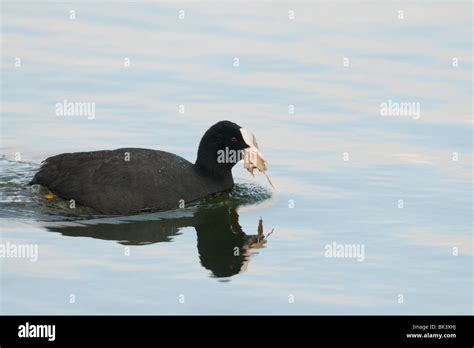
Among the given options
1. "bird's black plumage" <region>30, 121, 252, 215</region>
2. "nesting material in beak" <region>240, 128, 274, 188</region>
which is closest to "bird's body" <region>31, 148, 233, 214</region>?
"bird's black plumage" <region>30, 121, 252, 215</region>

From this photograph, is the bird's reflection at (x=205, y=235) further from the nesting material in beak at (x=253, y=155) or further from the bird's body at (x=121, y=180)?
the nesting material in beak at (x=253, y=155)

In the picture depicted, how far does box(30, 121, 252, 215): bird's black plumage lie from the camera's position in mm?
15000

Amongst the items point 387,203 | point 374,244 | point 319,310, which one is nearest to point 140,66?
point 387,203

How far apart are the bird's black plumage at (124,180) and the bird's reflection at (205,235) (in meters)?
0.43

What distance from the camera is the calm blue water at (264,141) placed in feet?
40.4

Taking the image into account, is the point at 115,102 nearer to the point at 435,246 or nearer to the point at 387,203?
Answer: the point at 387,203

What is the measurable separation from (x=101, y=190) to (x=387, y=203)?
4.14 metres

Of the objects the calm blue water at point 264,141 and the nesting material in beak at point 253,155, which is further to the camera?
the nesting material in beak at point 253,155


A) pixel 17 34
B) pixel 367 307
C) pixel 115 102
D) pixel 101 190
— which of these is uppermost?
pixel 17 34

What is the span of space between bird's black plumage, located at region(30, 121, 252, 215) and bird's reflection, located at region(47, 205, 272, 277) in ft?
1.42

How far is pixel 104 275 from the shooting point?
12.3m

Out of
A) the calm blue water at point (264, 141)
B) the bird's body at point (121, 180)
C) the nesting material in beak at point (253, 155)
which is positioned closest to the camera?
the calm blue water at point (264, 141)

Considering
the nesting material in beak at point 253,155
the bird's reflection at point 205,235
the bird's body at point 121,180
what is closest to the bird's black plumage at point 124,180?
the bird's body at point 121,180

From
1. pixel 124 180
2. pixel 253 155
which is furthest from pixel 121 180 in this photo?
pixel 253 155
